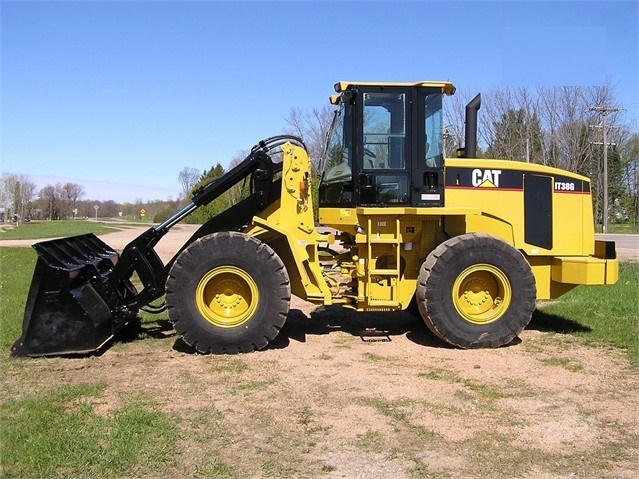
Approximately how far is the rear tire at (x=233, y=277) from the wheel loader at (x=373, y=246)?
1 cm

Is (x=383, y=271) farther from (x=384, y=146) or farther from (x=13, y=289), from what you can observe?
(x=13, y=289)

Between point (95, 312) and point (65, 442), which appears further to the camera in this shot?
point (95, 312)

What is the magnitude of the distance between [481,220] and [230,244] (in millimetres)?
2979

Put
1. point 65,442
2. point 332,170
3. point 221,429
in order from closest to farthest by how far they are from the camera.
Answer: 1. point 65,442
2. point 221,429
3. point 332,170

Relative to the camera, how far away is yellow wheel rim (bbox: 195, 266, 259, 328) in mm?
6574

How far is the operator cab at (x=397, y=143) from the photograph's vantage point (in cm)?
702

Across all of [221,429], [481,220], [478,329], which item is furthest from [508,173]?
[221,429]

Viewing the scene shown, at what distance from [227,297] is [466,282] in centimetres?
270

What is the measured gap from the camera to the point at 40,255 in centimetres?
629

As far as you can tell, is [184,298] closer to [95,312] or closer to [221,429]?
[95,312]

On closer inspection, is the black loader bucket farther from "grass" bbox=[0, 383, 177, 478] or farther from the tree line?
the tree line

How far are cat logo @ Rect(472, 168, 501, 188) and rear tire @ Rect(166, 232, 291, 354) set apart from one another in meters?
2.55

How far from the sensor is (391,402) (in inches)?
200

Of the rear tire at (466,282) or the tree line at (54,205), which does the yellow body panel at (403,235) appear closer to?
the rear tire at (466,282)
